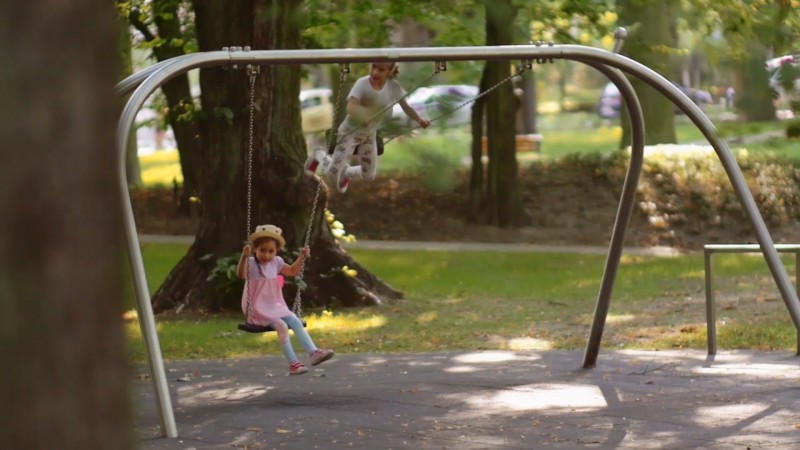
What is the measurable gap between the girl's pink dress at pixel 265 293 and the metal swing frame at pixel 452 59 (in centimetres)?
137

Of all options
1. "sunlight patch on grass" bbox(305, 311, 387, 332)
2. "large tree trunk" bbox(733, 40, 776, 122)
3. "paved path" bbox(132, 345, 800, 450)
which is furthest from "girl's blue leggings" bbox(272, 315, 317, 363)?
"large tree trunk" bbox(733, 40, 776, 122)

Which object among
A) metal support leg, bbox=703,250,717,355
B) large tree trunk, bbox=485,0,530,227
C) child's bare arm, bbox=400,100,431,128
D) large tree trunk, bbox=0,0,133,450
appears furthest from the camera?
large tree trunk, bbox=485,0,530,227

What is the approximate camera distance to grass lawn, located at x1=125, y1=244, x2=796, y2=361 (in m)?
11.6

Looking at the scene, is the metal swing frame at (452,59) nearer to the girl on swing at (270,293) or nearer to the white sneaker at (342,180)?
the girl on swing at (270,293)

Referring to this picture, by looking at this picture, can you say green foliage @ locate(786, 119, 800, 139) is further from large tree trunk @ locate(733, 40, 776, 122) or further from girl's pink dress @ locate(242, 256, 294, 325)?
girl's pink dress @ locate(242, 256, 294, 325)

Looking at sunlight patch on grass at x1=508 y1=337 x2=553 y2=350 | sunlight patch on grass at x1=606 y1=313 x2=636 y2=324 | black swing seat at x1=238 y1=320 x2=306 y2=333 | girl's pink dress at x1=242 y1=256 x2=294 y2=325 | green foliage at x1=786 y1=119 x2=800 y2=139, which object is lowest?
sunlight patch on grass at x1=606 y1=313 x2=636 y2=324

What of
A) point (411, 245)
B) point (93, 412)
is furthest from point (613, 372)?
point (411, 245)

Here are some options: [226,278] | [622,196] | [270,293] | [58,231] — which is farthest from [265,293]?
[58,231]

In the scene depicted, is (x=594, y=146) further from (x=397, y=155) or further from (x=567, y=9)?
(x=397, y=155)

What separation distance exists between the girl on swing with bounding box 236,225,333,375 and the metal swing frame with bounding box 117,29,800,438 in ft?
4.29

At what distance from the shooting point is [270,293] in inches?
344

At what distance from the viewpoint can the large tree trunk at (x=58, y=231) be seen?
221cm

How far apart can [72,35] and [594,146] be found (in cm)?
1999

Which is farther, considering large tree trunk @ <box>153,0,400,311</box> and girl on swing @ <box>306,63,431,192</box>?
large tree trunk @ <box>153,0,400,311</box>
